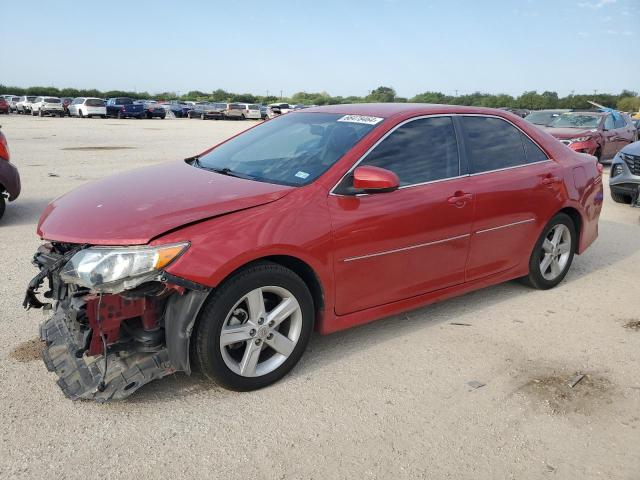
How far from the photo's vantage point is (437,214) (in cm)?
394

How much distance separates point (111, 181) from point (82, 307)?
1281 mm

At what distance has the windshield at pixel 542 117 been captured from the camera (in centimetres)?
1587

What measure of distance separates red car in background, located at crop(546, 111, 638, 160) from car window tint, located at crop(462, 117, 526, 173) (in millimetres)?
10083

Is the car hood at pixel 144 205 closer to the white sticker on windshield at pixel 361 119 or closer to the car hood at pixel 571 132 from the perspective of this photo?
the white sticker on windshield at pixel 361 119

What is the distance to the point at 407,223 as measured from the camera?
3756 millimetres

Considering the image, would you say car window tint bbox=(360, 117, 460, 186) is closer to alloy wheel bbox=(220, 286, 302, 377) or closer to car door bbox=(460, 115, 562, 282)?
car door bbox=(460, 115, 562, 282)

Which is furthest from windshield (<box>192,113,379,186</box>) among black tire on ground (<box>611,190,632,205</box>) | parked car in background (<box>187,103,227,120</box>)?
parked car in background (<box>187,103,227,120</box>)

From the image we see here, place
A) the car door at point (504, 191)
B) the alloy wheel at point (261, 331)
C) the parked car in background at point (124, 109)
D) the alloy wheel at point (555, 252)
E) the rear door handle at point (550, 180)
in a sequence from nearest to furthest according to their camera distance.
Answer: the alloy wheel at point (261, 331), the car door at point (504, 191), the rear door handle at point (550, 180), the alloy wheel at point (555, 252), the parked car in background at point (124, 109)

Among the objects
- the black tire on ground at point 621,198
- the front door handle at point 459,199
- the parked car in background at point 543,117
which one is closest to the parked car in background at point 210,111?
the parked car in background at point 543,117

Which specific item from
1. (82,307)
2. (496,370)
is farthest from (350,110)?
(82,307)

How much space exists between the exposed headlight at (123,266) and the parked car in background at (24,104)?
51132mm

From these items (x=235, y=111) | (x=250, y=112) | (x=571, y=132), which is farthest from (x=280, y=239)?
(x=250, y=112)

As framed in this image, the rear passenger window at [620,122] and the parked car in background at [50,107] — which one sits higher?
the rear passenger window at [620,122]

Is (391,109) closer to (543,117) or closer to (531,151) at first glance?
(531,151)
